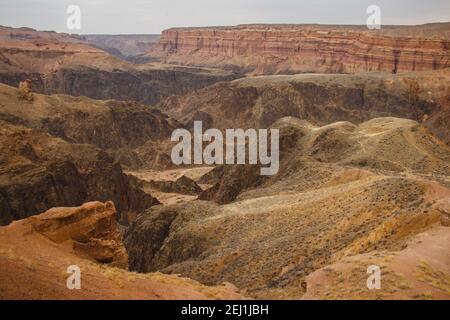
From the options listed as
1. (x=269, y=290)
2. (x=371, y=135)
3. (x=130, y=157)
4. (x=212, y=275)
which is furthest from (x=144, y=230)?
(x=130, y=157)

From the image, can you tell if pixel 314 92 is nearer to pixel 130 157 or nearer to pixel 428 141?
pixel 130 157

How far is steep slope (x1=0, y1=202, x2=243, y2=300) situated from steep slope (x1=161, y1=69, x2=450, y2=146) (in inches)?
2813

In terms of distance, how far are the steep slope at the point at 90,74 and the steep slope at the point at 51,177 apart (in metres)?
69.9

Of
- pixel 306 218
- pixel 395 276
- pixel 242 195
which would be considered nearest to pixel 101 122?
pixel 242 195

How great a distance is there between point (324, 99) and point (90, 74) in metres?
61.1

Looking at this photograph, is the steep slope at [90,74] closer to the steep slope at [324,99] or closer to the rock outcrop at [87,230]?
the steep slope at [324,99]

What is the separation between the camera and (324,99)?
98.8 meters

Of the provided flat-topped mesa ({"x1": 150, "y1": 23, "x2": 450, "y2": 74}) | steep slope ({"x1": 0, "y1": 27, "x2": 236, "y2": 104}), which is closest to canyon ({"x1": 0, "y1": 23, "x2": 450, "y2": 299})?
flat-topped mesa ({"x1": 150, "y1": 23, "x2": 450, "y2": 74})

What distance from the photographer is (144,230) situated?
3362cm

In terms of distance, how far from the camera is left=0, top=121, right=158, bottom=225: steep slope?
1564 inches

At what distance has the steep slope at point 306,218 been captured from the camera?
1969 cm

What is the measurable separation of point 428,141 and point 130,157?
4537 centimetres

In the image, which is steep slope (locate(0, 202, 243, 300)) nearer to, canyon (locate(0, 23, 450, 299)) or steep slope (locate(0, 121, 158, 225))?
canyon (locate(0, 23, 450, 299))

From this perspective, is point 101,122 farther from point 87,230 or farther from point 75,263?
point 75,263
